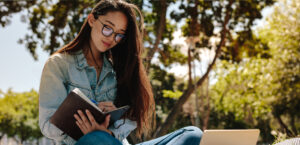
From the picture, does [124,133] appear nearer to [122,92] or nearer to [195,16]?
[122,92]

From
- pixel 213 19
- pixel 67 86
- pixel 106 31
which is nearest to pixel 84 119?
pixel 67 86

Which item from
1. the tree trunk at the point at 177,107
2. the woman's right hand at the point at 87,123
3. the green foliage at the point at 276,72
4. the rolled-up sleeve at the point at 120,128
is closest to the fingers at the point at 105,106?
the rolled-up sleeve at the point at 120,128

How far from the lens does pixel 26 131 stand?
39188 mm

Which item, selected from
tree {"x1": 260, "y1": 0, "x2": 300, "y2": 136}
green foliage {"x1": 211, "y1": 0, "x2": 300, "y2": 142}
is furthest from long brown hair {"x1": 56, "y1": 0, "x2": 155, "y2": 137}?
tree {"x1": 260, "y1": 0, "x2": 300, "y2": 136}

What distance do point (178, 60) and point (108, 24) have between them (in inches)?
356

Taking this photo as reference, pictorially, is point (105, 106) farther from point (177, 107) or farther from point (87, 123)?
point (177, 107)

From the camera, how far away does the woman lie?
2.00m

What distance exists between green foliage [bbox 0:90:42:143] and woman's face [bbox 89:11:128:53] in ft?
128

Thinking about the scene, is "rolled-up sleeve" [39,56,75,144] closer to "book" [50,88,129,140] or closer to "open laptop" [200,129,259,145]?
"book" [50,88,129,140]

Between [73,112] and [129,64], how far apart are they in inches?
37.2

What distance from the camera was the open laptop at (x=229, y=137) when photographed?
1.83 meters

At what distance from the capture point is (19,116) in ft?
125

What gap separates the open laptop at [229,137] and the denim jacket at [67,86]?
0.62m

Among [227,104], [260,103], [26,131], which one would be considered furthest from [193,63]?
[26,131]
